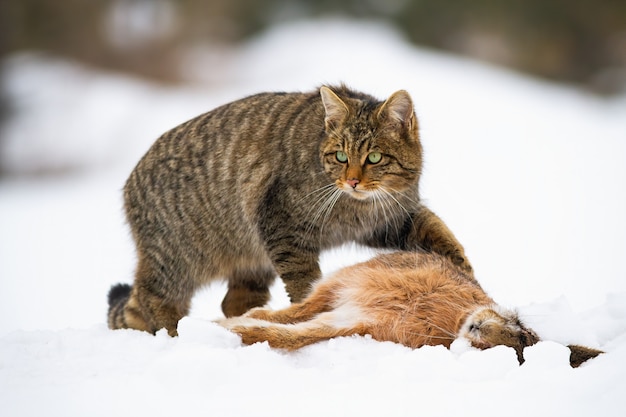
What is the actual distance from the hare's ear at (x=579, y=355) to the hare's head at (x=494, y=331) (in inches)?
6.3

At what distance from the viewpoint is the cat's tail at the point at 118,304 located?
15.9ft

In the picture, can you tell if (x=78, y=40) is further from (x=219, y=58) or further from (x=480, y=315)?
(x=480, y=315)

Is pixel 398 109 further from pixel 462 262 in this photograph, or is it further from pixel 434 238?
pixel 462 262

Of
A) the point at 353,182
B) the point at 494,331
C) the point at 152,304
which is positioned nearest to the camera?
the point at 494,331

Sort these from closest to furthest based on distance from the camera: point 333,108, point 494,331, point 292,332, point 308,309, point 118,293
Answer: point 494,331
point 292,332
point 308,309
point 333,108
point 118,293

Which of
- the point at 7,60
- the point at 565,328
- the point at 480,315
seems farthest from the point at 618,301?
the point at 7,60

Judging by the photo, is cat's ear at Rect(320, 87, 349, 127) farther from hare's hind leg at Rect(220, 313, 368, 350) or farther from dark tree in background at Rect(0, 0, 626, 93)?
dark tree in background at Rect(0, 0, 626, 93)

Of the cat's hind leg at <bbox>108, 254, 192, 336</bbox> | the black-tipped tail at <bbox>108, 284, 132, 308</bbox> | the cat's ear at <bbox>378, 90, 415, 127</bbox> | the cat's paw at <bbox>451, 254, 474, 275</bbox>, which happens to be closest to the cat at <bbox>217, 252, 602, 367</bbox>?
the cat's paw at <bbox>451, 254, 474, 275</bbox>

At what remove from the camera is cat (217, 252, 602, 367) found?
320 centimetres

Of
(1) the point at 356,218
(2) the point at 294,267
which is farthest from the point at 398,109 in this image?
(2) the point at 294,267

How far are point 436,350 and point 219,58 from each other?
52.3ft

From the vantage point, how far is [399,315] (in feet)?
11.0

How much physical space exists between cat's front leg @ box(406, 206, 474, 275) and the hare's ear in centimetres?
108

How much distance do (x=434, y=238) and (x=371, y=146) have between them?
0.63m
